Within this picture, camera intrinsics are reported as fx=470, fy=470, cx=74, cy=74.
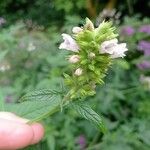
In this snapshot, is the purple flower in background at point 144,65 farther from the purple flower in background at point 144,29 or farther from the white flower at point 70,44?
the white flower at point 70,44

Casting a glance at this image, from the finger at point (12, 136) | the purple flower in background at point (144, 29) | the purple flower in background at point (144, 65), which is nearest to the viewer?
the finger at point (12, 136)

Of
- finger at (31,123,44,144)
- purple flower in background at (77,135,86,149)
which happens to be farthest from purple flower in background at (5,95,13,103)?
finger at (31,123,44,144)

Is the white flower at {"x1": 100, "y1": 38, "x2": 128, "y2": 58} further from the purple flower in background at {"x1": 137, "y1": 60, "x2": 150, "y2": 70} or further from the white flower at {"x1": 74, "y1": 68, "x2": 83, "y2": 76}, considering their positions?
the purple flower in background at {"x1": 137, "y1": 60, "x2": 150, "y2": 70}

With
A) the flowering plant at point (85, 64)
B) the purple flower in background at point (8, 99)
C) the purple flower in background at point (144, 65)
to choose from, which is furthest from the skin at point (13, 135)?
the purple flower in background at point (144, 65)

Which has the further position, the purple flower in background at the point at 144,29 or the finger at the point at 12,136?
the purple flower in background at the point at 144,29

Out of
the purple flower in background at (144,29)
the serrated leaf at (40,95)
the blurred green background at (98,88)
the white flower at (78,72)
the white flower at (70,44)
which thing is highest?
the white flower at (70,44)

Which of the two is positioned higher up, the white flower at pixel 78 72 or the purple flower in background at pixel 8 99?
the white flower at pixel 78 72

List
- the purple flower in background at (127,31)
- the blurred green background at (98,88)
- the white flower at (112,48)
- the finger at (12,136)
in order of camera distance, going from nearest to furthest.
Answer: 1. the finger at (12,136)
2. the white flower at (112,48)
3. the blurred green background at (98,88)
4. the purple flower in background at (127,31)
